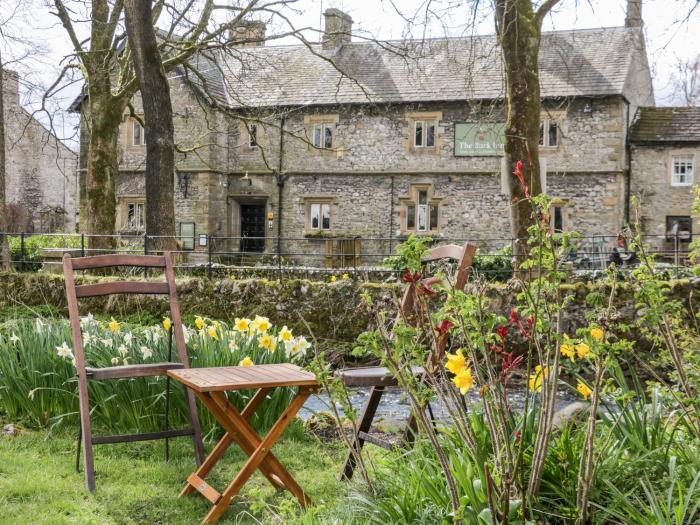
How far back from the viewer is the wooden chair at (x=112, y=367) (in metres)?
4.50

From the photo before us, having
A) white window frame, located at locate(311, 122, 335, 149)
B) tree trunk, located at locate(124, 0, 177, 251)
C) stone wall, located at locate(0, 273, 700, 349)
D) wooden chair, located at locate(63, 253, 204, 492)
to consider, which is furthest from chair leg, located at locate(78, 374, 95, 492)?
white window frame, located at locate(311, 122, 335, 149)

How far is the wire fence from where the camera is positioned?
12.3 meters

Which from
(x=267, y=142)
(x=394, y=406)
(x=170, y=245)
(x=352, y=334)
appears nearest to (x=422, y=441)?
(x=394, y=406)

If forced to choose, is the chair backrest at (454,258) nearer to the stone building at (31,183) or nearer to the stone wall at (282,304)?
the stone wall at (282,304)

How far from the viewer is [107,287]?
4.89m

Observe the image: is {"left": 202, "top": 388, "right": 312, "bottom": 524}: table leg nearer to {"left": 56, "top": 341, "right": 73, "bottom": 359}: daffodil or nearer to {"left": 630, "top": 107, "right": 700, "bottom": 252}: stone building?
{"left": 56, "top": 341, "right": 73, "bottom": 359}: daffodil

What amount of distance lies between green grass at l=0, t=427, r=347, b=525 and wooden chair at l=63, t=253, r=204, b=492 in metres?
0.15

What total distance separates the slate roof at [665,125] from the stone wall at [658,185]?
0.85 feet

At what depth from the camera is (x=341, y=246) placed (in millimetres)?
26344

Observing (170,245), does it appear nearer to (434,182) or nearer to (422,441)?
(422,441)

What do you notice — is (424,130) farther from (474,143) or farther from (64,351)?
(64,351)

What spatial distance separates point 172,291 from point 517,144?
6850mm

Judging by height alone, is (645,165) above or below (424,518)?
above

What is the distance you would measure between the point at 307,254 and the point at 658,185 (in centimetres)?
1712
